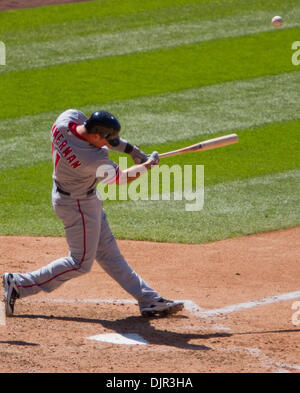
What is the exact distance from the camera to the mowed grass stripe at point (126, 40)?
523 inches

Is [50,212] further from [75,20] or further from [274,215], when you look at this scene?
[75,20]

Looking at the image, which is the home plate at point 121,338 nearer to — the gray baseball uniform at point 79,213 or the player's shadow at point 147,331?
the player's shadow at point 147,331

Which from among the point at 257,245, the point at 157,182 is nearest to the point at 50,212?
the point at 157,182

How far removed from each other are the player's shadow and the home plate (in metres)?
0.05

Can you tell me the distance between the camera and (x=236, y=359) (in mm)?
5145

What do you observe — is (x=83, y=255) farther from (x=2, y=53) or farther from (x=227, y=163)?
(x=2, y=53)

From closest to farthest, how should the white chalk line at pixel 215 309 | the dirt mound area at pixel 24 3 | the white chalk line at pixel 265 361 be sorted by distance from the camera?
the white chalk line at pixel 265 361 < the white chalk line at pixel 215 309 < the dirt mound area at pixel 24 3

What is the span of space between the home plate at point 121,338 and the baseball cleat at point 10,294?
0.78 m

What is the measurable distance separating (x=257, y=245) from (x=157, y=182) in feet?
6.84

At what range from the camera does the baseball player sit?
18.6 ft

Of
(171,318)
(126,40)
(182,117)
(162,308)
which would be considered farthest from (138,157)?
(126,40)

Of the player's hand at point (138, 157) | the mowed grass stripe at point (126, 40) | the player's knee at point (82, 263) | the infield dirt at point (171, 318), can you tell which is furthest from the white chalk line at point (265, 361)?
the mowed grass stripe at point (126, 40)

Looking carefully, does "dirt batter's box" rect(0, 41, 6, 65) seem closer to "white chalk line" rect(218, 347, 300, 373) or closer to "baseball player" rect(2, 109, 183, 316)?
"baseball player" rect(2, 109, 183, 316)

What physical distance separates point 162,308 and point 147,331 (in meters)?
0.30
